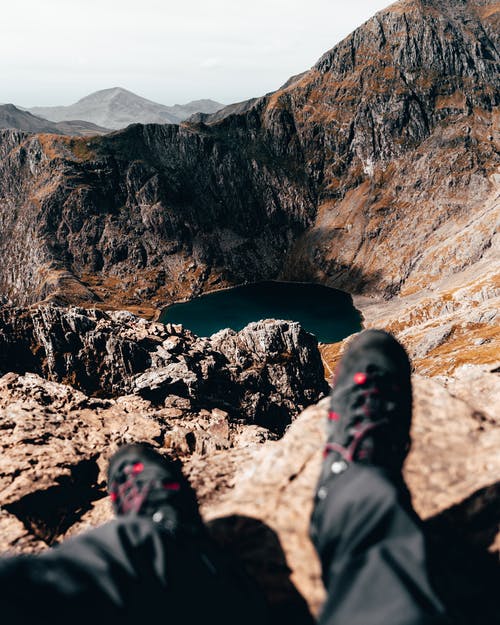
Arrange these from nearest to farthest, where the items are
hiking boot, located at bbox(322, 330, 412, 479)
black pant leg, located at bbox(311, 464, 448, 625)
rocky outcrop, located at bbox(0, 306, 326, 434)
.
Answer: black pant leg, located at bbox(311, 464, 448, 625) < hiking boot, located at bbox(322, 330, 412, 479) < rocky outcrop, located at bbox(0, 306, 326, 434)

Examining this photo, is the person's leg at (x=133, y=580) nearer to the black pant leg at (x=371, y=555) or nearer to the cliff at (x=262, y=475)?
the cliff at (x=262, y=475)

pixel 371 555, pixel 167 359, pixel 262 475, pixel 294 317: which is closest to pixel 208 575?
pixel 371 555

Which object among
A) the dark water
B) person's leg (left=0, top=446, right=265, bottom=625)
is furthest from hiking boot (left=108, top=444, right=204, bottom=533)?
the dark water

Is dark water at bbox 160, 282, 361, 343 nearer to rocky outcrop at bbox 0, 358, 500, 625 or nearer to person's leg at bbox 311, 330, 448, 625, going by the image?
rocky outcrop at bbox 0, 358, 500, 625

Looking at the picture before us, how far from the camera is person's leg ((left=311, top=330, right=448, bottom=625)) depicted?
4.02 m

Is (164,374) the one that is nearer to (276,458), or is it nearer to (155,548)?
(276,458)

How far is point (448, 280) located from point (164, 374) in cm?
14692

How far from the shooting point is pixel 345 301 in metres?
197

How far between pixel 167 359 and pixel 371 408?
129 feet

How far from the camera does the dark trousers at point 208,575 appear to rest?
385 cm

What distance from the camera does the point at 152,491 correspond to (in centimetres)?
640

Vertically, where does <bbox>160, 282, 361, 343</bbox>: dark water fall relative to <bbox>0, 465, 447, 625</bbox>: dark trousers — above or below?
below

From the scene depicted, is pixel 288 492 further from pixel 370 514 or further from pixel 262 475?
pixel 370 514

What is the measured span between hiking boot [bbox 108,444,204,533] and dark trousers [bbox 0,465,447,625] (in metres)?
0.65
